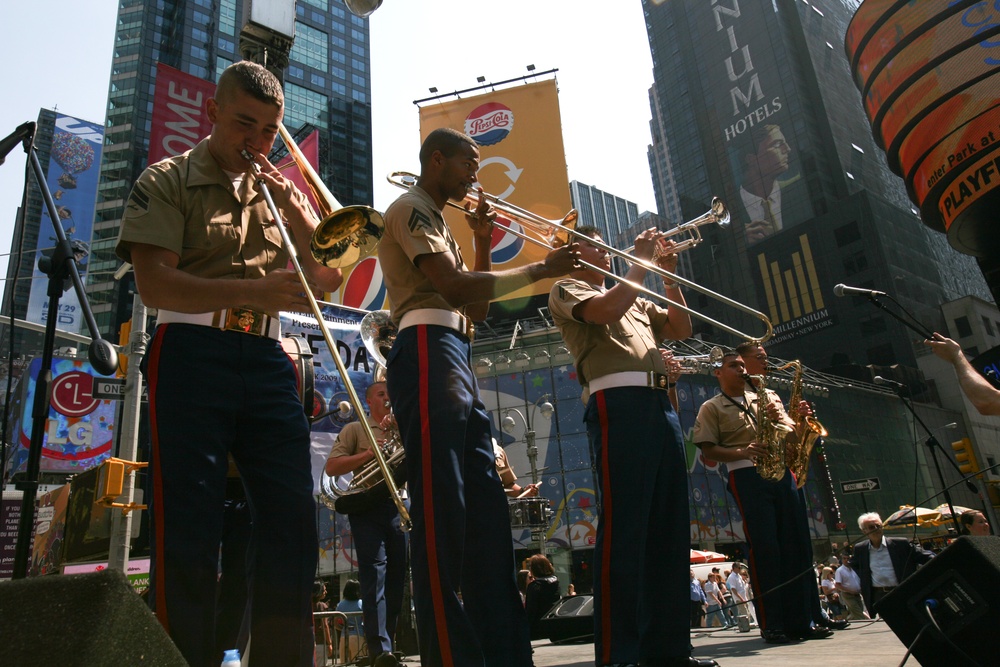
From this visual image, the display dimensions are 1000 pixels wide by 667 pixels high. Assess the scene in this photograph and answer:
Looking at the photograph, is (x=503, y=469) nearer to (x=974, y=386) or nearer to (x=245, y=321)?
(x=974, y=386)

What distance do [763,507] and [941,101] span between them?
908 inches

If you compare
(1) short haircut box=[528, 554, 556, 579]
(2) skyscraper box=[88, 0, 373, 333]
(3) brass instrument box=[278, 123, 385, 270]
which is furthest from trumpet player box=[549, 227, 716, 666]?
(2) skyscraper box=[88, 0, 373, 333]

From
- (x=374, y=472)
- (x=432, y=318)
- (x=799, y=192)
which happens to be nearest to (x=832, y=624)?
(x=374, y=472)

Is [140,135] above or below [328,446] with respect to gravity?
above

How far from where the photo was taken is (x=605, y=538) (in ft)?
11.2

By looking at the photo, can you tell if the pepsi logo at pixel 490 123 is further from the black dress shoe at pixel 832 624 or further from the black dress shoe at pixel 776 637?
the black dress shoe at pixel 776 637

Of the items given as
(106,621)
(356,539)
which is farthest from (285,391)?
(356,539)

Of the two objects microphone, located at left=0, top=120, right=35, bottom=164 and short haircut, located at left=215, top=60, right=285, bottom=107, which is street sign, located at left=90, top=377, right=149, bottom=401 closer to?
microphone, located at left=0, top=120, right=35, bottom=164

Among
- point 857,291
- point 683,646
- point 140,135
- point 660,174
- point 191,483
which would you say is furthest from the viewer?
point 660,174

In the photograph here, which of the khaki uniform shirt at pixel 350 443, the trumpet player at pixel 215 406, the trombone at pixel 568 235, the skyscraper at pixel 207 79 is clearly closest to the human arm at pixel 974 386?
the trombone at pixel 568 235

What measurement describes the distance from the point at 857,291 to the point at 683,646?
7242 mm

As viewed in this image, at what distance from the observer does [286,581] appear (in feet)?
7.40

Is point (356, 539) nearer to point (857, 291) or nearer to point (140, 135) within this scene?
point (857, 291)

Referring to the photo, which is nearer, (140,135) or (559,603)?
(559,603)
